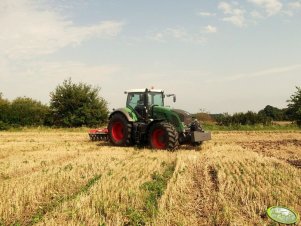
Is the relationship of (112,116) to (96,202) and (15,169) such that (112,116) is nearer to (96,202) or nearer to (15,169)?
(15,169)

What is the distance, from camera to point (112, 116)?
1504cm

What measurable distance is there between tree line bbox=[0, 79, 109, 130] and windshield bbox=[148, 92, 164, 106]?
48.4 feet

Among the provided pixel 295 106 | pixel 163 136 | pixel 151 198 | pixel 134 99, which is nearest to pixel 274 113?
pixel 295 106

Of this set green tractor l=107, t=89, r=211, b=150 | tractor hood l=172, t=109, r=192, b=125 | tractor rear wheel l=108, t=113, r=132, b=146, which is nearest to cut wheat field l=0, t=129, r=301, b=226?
green tractor l=107, t=89, r=211, b=150

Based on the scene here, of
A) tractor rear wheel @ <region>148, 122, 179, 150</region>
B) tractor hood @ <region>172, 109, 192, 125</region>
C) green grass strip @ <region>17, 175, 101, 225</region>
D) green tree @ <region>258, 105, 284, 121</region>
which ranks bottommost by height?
green grass strip @ <region>17, 175, 101, 225</region>

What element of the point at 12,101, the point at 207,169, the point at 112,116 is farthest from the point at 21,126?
the point at 207,169

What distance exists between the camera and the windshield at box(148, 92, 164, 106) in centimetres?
1407

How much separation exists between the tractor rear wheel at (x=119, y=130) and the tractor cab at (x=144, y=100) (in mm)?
579

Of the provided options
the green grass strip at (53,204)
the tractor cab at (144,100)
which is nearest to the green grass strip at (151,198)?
the green grass strip at (53,204)

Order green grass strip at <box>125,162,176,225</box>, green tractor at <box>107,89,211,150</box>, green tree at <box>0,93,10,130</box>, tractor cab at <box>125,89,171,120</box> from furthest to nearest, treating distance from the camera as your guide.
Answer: green tree at <box>0,93,10,130</box> < tractor cab at <box>125,89,171,120</box> < green tractor at <box>107,89,211,150</box> < green grass strip at <box>125,162,176,225</box>

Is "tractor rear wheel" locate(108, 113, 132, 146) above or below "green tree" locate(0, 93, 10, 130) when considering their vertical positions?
below

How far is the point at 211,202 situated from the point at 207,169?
121 inches

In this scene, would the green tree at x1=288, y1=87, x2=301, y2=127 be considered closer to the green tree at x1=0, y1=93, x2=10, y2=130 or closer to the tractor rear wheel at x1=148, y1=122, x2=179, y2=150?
the tractor rear wheel at x1=148, y1=122, x2=179, y2=150

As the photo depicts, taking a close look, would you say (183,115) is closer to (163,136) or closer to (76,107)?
(163,136)
